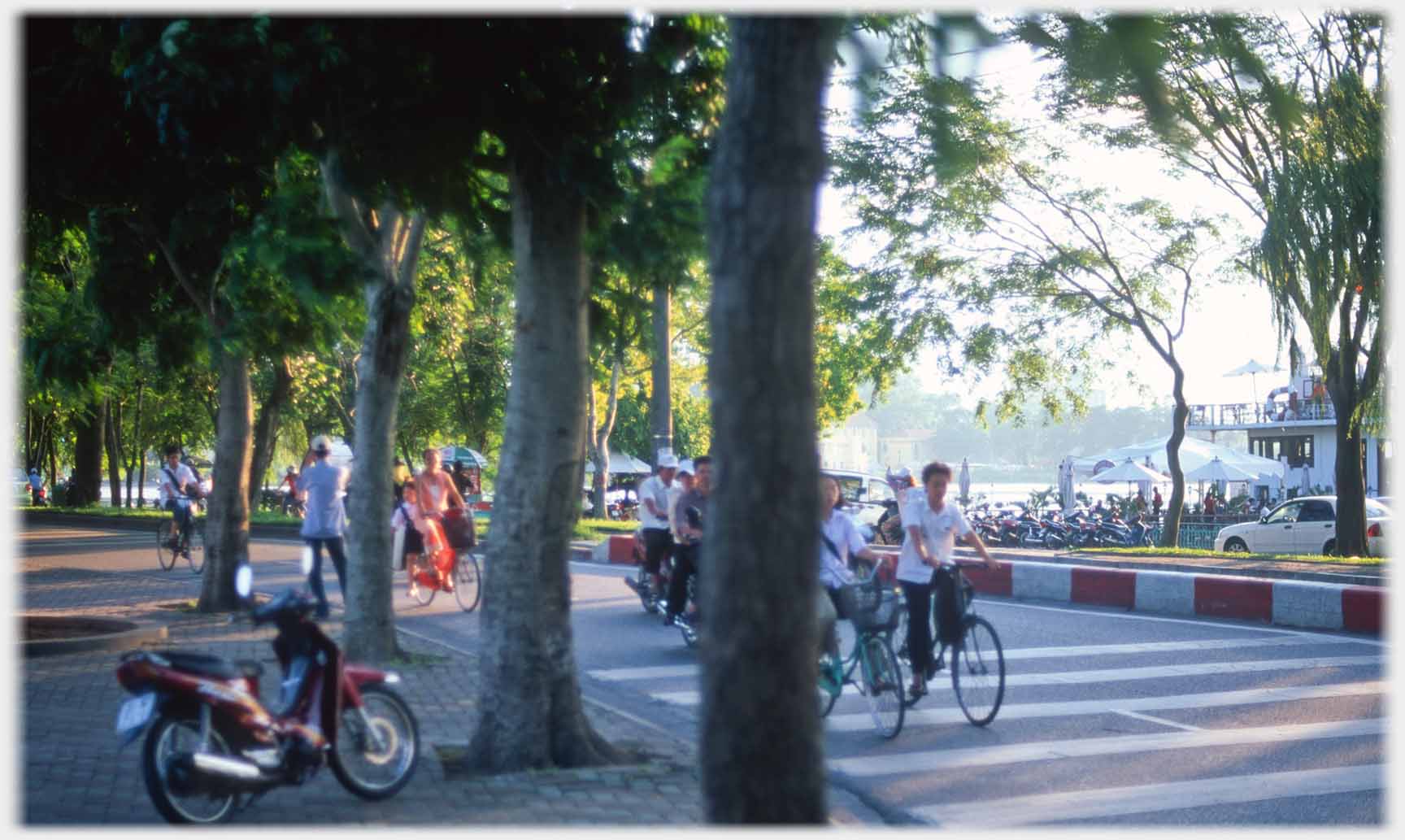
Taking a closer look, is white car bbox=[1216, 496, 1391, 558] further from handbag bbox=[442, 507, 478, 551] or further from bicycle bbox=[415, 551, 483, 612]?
handbag bbox=[442, 507, 478, 551]

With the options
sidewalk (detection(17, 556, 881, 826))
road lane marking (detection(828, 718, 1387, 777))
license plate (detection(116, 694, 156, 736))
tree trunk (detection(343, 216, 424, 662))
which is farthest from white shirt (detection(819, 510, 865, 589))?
license plate (detection(116, 694, 156, 736))

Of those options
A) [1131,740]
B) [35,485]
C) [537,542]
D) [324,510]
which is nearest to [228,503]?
[324,510]

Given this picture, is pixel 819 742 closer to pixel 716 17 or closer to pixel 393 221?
pixel 716 17

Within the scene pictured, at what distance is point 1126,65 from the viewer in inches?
154

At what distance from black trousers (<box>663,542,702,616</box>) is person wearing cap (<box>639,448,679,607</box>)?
1.31m

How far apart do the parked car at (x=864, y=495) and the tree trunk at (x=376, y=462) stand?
16.5 m

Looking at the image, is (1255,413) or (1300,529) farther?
(1255,413)

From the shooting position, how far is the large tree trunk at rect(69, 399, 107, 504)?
38.5m

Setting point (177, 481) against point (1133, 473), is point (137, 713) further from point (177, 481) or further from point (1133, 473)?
point (1133, 473)

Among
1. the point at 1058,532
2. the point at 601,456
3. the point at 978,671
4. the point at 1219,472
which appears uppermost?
the point at 1219,472

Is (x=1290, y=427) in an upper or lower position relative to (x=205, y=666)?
upper

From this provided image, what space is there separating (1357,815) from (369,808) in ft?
15.5

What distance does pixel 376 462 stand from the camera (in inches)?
422

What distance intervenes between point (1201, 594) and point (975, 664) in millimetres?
7706
